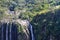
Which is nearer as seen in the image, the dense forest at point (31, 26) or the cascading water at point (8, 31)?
the dense forest at point (31, 26)

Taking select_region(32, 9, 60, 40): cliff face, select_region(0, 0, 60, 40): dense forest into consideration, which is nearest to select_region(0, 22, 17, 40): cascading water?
select_region(0, 0, 60, 40): dense forest

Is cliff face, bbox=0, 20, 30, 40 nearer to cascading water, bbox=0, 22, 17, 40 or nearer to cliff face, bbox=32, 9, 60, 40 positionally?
cascading water, bbox=0, 22, 17, 40

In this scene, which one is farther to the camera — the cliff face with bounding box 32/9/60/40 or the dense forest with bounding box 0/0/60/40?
the dense forest with bounding box 0/0/60/40

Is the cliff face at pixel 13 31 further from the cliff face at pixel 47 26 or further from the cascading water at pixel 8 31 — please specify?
the cliff face at pixel 47 26

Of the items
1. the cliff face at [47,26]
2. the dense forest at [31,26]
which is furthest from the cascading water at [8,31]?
the cliff face at [47,26]

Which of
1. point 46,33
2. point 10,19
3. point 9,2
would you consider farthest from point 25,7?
point 46,33

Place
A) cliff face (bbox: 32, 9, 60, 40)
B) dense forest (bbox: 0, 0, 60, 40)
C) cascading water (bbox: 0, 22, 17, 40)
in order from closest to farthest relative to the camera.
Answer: cliff face (bbox: 32, 9, 60, 40), dense forest (bbox: 0, 0, 60, 40), cascading water (bbox: 0, 22, 17, 40)

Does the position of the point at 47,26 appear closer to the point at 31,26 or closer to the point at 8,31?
the point at 31,26

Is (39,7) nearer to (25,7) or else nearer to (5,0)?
(25,7)

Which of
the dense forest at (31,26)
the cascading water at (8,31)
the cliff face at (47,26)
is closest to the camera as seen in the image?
the cliff face at (47,26)

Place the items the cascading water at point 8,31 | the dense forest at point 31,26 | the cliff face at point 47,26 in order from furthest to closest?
the cascading water at point 8,31
the dense forest at point 31,26
the cliff face at point 47,26
